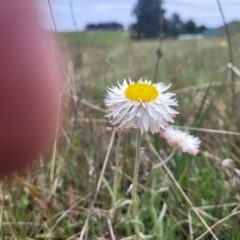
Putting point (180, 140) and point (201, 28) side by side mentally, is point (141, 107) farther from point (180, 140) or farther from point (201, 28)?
point (201, 28)

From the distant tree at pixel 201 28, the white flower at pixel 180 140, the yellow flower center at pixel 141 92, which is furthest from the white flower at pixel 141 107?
the distant tree at pixel 201 28

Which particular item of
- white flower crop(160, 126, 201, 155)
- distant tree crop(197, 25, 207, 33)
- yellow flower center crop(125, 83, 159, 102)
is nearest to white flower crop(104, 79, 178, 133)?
yellow flower center crop(125, 83, 159, 102)

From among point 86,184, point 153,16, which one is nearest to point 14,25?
point 86,184

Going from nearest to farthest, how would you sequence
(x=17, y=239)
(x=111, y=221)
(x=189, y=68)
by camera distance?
(x=17, y=239)
(x=111, y=221)
(x=189, y=68)

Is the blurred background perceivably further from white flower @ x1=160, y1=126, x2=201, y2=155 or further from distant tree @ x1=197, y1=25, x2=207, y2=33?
distant tree @ x1=197, y1=25, x2=207, y2=33

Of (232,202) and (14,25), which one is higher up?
(14,25)

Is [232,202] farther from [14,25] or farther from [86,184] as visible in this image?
[14,25]

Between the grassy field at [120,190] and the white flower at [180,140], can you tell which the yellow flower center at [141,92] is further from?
the white flower at [180,140]
